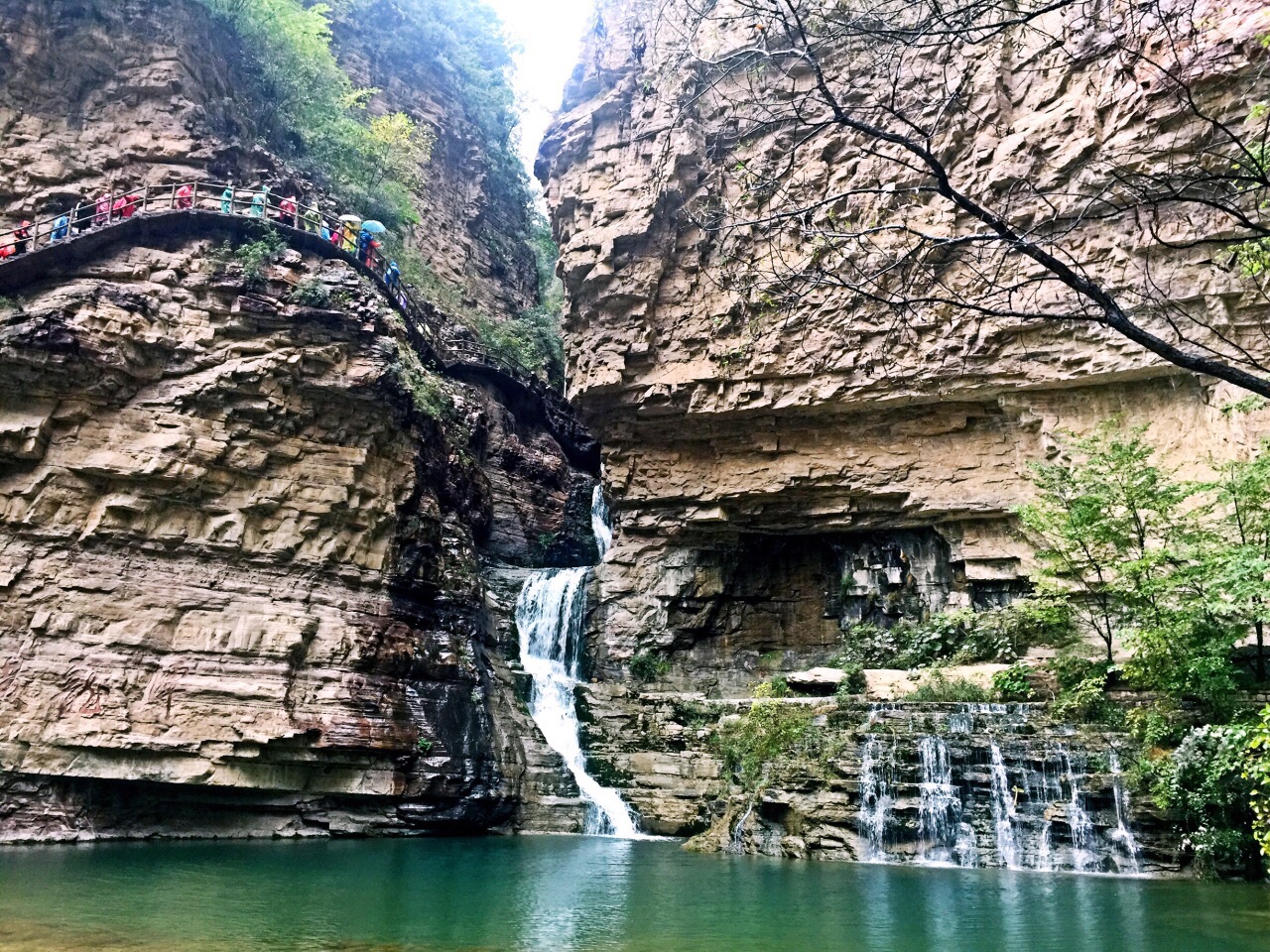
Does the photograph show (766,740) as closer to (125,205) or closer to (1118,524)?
(1118,524)

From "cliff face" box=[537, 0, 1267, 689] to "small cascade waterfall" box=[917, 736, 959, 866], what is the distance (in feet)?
23.4

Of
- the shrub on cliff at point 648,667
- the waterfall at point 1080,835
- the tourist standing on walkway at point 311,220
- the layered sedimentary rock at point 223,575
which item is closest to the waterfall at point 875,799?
the waterfall at point 1080,835

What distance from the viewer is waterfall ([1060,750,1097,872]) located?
11.0 m

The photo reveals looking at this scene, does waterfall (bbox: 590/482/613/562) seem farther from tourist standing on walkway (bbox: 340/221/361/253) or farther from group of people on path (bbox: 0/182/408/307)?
tourist standing on walkway (bbox: 340/221/361/253)

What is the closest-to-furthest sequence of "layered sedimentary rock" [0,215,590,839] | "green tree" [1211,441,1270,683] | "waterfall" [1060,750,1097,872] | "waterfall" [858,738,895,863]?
"green tree" [1211,441,1270,683]
"waterfall" [1060,750,1097,872]
"waterfall" [858,738,895,863]
"layered sedimentary rock" [0,215,590,839]

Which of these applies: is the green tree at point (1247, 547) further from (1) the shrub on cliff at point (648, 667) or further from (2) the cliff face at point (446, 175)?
(2) the cliff face at point (446, 175)

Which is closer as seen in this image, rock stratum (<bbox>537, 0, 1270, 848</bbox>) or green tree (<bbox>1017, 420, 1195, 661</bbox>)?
green tree (<bbox>1017, 420, 1195, 661</bbox>)

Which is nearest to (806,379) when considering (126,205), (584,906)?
(584,906)

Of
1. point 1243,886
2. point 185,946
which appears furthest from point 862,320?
point 185,946

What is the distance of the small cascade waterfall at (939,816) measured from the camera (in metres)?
11.8

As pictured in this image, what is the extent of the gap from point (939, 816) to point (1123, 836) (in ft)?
7.24

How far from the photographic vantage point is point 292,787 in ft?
48.6

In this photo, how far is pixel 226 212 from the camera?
17.4 metres

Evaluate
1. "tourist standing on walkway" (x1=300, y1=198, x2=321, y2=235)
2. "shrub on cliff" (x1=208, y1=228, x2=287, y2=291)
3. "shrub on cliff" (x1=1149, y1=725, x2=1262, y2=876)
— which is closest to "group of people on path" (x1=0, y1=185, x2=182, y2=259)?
"shrub on cliff" (x1=208, y1=228, x2=287, y2=291)
